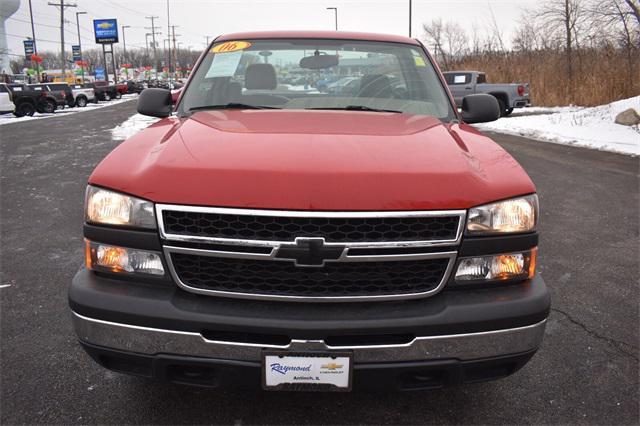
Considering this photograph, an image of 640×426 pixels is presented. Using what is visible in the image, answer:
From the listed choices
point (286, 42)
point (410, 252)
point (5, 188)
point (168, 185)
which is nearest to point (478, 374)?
point (410, 252)

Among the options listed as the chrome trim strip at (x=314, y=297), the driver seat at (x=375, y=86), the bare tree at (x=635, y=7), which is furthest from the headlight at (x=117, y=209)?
the bare tree at (x=635, y=7)

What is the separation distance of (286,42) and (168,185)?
198 centimetres

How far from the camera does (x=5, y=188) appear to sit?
307 inches

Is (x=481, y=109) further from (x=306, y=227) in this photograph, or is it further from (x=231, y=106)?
(x=306, y=227)

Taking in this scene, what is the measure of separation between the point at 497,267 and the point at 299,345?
861 mm

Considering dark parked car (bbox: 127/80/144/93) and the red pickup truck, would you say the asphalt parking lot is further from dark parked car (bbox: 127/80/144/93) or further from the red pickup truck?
dark parked car (bbox: 127/80/144/93)

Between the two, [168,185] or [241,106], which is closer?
[168,185]

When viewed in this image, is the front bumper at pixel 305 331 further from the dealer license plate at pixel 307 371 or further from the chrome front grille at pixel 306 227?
the chrome front grille at pixel 306 227

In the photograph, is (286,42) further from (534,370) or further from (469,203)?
(534,370)

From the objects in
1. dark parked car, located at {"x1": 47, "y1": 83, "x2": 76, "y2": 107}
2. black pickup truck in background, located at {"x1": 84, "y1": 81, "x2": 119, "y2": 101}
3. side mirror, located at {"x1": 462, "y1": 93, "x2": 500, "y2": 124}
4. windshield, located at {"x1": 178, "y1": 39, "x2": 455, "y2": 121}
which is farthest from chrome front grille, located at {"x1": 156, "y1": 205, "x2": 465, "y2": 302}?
black pickup truck in background, located at {"x1": 84, "y1": 81, "x2": 119, "y2": 101}

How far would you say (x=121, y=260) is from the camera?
80.6 inches

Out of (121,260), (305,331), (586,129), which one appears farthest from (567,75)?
(121,260)

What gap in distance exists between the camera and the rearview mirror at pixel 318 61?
3.42m

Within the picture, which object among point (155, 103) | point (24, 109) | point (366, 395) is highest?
point (24, 109)
